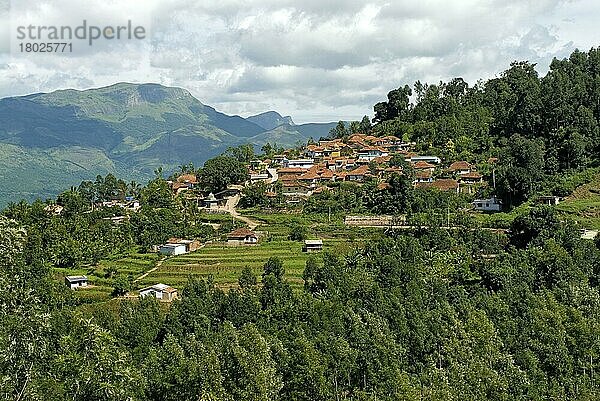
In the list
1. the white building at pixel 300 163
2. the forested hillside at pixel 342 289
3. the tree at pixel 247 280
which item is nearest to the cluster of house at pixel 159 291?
the forested hillside at pixel 342 289

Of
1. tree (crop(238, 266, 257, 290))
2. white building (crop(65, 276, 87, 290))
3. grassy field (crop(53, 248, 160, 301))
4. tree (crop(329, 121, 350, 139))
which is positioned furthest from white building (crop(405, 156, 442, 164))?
white building (crop(65, 276, 87, 290))

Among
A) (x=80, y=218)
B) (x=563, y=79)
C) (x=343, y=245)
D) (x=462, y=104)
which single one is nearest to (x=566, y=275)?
(x=343, y=245)

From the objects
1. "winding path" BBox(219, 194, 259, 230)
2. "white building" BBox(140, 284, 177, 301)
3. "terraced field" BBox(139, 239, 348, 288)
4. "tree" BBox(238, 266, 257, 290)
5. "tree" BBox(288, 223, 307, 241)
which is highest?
"winding path" BBox(219, 194, 259, 230)

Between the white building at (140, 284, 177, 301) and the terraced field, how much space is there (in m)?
0.97

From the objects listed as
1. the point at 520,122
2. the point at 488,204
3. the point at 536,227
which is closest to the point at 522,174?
the point at 488,204

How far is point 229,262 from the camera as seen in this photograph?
30.9 m

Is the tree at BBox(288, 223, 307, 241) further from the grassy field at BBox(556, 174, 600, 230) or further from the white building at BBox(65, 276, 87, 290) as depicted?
the grassy field at BBox(556, 174, 600, 230)

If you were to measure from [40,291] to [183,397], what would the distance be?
41.1ft

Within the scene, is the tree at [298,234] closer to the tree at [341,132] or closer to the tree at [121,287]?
the tree at [121,287]

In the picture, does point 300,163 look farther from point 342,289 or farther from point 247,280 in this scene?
point 342,289

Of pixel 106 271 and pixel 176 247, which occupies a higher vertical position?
pixel 176 247

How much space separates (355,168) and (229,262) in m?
19.1

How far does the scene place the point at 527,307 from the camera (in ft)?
65.2

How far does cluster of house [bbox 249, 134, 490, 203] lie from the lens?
133 feet
